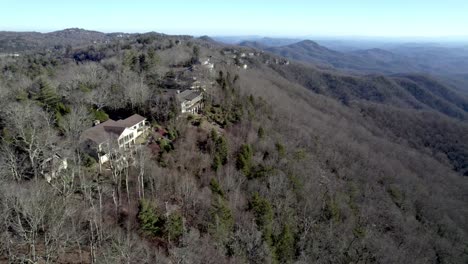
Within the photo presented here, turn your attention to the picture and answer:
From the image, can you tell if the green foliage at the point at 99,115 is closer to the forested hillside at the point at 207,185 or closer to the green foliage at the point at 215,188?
the forested hillside at the point at 207,185

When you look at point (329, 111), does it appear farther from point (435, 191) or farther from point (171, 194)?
point (171, 194)

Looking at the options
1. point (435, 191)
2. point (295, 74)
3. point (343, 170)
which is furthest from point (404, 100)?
point (343, 170)

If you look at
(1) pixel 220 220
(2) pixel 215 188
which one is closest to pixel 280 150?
(2) pixel 215 188

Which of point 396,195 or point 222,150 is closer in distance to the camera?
point 222,150

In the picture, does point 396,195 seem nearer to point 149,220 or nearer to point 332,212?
point 332,212

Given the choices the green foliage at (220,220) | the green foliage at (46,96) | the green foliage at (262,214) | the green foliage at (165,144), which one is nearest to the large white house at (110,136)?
the green foliage at (165,144)

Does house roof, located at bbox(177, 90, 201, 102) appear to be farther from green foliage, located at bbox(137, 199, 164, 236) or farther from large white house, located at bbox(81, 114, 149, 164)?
green foliage, located at bbox(137, 199, 164, 236)
